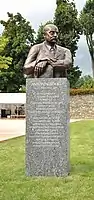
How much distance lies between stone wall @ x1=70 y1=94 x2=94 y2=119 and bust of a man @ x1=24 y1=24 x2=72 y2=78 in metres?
39.9

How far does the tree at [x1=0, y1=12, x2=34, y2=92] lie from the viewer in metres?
53.8

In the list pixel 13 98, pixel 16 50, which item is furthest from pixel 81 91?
pixel 16 50

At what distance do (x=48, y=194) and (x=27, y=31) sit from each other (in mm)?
48711

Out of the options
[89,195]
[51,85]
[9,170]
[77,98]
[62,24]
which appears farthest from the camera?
[62,24]

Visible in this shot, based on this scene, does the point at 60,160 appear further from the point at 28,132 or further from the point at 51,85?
the point at 51,85

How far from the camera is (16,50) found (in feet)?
177

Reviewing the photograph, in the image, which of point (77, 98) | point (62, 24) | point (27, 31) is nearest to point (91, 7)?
point (62, 24)

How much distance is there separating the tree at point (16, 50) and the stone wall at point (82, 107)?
769cm

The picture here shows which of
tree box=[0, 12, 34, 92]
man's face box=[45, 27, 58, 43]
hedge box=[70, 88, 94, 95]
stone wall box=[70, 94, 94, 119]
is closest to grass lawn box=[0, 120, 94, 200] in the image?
man's face box=[45, 27, 58, 43]

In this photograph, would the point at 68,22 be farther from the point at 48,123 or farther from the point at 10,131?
the point at 48,123

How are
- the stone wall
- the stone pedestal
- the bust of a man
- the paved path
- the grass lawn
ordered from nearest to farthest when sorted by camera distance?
the grass lawn → the stone pedestal → the bust of a man → the paved path → the stone wall

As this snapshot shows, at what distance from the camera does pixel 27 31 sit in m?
55.3

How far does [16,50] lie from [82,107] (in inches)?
413

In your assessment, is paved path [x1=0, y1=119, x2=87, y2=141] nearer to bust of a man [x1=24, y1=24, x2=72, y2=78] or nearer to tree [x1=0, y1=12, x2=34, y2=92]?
bust of a man [x1=24, y1=24, x2=72, y2=78]
